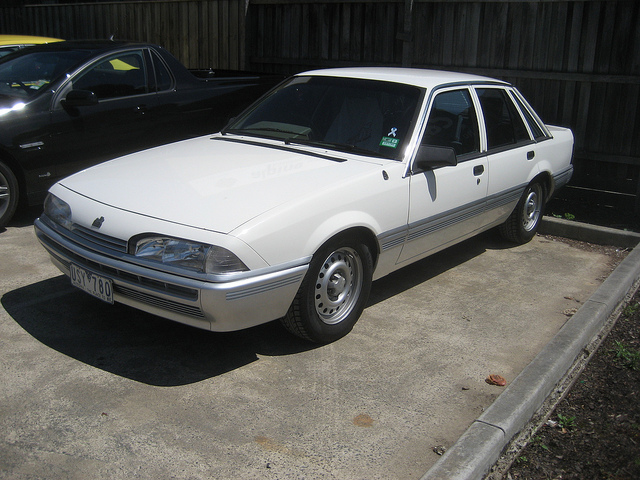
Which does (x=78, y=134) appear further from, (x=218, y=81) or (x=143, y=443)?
(x=143, y=443)

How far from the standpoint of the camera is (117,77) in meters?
7.10

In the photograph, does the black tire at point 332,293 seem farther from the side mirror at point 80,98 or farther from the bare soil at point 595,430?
the side mirror at point 80,98

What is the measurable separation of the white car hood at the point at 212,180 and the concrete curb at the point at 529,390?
62.9 inches

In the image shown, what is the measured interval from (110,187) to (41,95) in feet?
9.39

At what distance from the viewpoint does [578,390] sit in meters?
4.11

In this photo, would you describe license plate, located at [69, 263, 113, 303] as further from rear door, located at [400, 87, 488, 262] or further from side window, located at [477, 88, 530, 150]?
side window, located at [477, 88, 530, 150]

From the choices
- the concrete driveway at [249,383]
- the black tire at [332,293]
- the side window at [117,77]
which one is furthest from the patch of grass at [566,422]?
the side window at [117,77]

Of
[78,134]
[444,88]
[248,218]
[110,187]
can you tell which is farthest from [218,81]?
[248,218]

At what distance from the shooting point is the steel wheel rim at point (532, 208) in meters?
6.56

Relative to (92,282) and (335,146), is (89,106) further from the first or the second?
(92,282)

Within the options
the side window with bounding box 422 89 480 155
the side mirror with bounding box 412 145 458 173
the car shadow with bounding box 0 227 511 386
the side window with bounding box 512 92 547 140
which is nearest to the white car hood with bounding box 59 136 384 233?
the side mirror with bounding box 412 145 458 173

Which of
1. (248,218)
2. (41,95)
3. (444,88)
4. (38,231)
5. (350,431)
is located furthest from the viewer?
(41,95)

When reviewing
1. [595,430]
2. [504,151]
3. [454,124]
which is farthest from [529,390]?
[504,151]

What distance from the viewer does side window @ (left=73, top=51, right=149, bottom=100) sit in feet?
22.6
